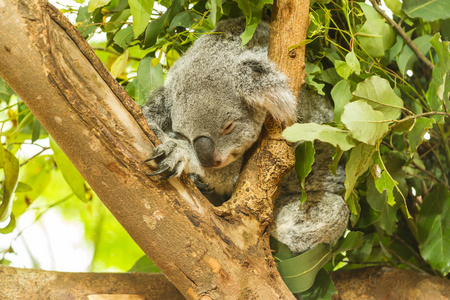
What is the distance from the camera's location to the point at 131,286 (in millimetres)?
1931

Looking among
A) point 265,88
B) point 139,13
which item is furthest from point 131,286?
point 139,13

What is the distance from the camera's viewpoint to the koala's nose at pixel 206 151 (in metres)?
1.82

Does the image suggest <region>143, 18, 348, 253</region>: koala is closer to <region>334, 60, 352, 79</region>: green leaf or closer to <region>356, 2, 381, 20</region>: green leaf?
<region>334, 60, 352, 79</region>: green leaf

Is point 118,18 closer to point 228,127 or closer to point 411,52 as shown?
point 228,127

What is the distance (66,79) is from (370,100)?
1050mm

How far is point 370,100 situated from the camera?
154cm

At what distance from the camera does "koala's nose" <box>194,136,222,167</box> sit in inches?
71.7

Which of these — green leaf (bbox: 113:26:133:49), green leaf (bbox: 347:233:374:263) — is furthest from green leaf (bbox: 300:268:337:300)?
green leaf (bbox: 113:26:133:49)

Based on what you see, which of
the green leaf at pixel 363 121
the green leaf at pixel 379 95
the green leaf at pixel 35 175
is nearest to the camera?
the green leaf at pixel 363 121

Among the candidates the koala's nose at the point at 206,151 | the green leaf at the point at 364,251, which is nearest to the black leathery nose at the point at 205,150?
the koala's nose at the point at 206,151

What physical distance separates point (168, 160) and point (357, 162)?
70cm

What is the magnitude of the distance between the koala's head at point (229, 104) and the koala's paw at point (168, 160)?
264 mm

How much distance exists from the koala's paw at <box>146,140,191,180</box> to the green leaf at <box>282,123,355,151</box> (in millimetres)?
406

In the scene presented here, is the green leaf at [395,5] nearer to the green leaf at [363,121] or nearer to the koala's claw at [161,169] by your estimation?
the green leaf at [363,121]
